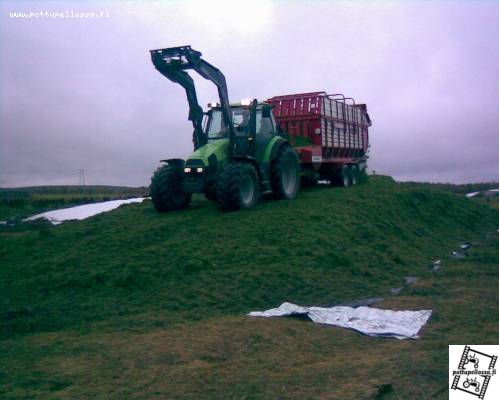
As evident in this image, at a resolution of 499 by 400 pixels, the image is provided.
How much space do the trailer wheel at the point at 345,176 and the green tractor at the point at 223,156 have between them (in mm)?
3508

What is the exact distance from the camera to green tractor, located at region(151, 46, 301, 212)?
43.7 ft

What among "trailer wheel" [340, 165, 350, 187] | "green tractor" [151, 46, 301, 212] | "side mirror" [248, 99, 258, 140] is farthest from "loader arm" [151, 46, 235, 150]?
"trailer wheel" [340, 165, 350, 187]

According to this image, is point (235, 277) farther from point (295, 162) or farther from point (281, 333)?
point (295, 162)

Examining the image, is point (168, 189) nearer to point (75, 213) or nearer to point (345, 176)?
point (345, 176)

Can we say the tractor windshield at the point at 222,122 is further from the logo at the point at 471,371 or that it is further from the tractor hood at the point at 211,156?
the logo at the point at 471,371

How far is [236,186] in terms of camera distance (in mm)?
12906

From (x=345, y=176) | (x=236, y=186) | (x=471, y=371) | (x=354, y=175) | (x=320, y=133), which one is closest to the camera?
(x=471, y=371)

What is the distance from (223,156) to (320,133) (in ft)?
15.2

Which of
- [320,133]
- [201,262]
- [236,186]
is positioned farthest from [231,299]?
[320,133]

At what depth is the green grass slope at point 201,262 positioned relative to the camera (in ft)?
29.9

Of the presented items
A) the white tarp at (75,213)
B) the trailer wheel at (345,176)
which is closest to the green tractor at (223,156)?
the trailer wheel at (345,176)

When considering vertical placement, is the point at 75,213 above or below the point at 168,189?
below

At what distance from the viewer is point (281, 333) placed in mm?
7492

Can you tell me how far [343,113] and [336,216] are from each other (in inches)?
294
